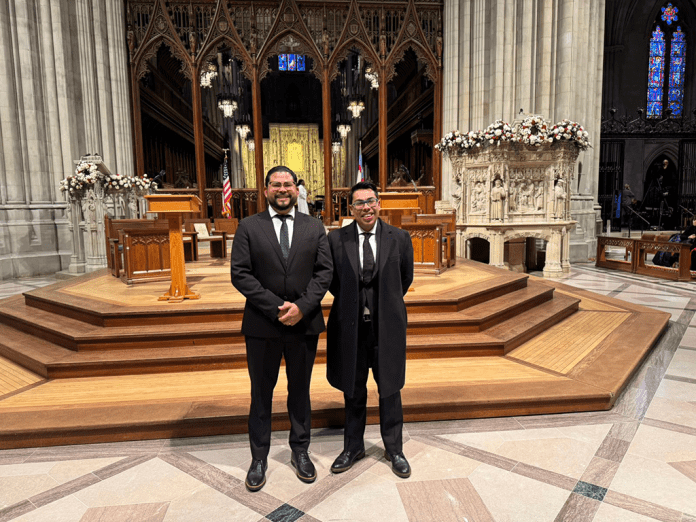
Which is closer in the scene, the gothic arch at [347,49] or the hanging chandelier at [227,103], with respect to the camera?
the gothic arch at [347,49]

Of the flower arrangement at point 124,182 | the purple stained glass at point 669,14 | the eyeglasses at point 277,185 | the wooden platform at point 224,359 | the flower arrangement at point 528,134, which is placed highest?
the purple stained glass at point 669,14

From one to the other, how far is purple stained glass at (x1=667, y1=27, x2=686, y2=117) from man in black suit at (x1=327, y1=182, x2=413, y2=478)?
2620 cm

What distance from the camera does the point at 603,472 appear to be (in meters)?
2.51

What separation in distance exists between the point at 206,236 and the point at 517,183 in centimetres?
580

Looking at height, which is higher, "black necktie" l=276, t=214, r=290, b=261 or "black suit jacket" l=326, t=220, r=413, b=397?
"black necktie" l=276, t=214, r=290, b=261

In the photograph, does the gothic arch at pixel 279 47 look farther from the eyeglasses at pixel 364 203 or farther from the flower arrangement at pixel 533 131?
the eyeglasses at pixel 364 203

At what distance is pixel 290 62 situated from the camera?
25531 millimetres

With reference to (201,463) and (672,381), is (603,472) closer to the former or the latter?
(672,381)

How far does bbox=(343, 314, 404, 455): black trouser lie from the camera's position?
2467 millimetres

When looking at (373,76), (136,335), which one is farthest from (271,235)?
(373,76)

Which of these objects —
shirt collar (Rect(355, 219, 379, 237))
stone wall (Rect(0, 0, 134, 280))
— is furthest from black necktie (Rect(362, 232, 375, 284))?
stone wall (Rect(0, 0, 134, 280))

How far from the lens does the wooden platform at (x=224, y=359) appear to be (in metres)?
3.03

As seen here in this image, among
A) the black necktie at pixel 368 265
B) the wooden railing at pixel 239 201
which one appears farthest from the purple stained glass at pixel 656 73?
the black necktie at pixel 368 265

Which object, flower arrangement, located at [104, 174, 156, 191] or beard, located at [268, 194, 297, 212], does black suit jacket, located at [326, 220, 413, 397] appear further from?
flower arrangement, located at [104, 174, 156, 191]
